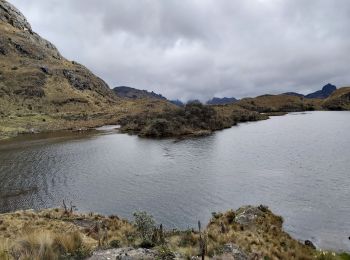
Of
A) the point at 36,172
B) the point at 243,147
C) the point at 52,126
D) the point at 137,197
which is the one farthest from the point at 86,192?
the point at 52,126

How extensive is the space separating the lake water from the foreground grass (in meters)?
5.06

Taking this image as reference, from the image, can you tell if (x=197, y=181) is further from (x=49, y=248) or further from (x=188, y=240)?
(x=49, y=248)

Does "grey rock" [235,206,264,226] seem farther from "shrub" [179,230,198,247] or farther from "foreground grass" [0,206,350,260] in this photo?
"shrub" [179,230,198,247]

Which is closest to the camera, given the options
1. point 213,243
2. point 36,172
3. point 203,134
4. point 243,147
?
point 213,243

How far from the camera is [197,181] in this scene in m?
50.9

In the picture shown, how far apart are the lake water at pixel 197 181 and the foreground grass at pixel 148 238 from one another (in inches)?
199

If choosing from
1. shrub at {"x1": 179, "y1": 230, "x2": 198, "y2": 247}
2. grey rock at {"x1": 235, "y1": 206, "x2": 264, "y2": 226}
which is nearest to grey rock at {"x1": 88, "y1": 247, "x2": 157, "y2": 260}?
shrub at {"x1": 179, "y1": 230, "x2": 198, "y2": 247}

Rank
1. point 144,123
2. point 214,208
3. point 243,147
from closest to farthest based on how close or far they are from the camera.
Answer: point 214,208, point 243,147, point 144,123

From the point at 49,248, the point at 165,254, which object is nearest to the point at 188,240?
the point at 165,254

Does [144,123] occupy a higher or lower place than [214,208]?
higher

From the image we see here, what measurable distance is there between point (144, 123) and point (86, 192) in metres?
92.3

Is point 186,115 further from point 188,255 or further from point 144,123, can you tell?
point 188,255

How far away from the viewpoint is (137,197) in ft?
145

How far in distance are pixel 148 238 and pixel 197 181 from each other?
108 ft
